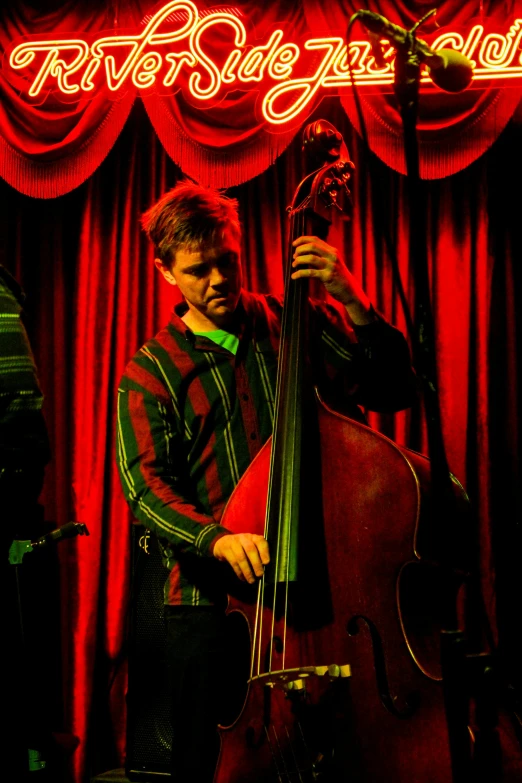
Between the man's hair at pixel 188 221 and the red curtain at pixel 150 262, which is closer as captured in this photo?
the man's hair at pixel 188 221

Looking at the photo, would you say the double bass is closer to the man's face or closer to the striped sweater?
the striped sweater

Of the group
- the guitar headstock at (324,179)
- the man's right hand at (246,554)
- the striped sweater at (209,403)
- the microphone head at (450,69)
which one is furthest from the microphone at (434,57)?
the man's right hand at (246,554)

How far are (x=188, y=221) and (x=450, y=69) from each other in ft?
2.65

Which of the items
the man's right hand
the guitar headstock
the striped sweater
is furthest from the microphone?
the man's right hand

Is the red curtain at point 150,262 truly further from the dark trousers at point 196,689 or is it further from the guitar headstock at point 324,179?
the dark trousers at point 196,689

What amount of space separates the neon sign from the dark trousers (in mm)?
2468

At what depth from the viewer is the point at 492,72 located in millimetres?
3477

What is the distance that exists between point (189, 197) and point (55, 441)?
2172 millimetres

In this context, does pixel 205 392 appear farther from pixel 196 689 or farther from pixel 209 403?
pixel 196 689

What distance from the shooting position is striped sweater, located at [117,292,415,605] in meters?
1.83

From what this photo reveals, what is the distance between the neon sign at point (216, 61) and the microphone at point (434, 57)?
7.09ft

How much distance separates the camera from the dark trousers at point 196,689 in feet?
5.56

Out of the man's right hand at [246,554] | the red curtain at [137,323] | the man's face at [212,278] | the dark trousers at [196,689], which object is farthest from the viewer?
the red curtain at [137,323]

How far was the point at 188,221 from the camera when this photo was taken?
6.73 ft
